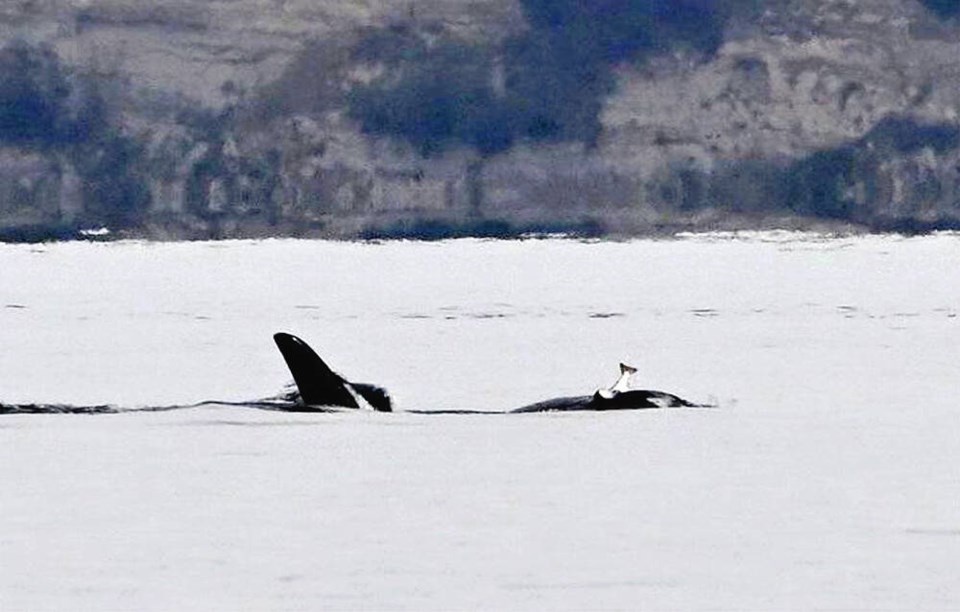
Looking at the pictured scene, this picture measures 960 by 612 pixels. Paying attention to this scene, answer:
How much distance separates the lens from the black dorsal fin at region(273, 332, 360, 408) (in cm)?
2361

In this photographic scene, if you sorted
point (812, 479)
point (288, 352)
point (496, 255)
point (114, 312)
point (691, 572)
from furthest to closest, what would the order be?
point (496, 255)
point (114, 312)
point (288, 352)
point (812, 479)
point (691, 572)

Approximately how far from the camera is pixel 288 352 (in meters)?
23.7

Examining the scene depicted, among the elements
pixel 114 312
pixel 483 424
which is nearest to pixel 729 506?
pixel 483 424

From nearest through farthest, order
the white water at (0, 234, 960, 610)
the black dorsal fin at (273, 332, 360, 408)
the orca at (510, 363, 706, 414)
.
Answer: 1. the white water at (0, 234, 960, 610)
2. the black dorsal fin at (273, 332, 360, 408)
3. the orca at (510, 363, 706, 414)

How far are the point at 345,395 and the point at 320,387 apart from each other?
9.6 inches

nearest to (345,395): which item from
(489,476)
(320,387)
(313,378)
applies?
(320,387)

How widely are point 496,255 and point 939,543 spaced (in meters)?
118

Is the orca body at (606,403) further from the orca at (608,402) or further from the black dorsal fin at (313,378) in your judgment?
the black dorsal fin at (313,378)

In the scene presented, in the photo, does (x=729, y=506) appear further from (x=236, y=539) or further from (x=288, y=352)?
(x=288, y=352)

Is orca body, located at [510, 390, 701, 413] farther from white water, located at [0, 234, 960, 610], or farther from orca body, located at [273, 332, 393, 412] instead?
orca body, located at [273, 332, 393, 412]

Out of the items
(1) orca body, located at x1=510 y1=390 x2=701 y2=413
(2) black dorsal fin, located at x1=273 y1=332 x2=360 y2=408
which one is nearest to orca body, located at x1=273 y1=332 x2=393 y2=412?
(2) black dorsal fin, located at x1=273 y1=332 x2=360 y2=408

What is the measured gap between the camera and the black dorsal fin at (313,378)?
23609 mm

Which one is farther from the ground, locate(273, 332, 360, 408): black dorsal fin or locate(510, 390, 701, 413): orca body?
locate(273, 332, 360, 408): black dorsal fin

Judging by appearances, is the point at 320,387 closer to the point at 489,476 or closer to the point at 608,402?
the point at 608,402
